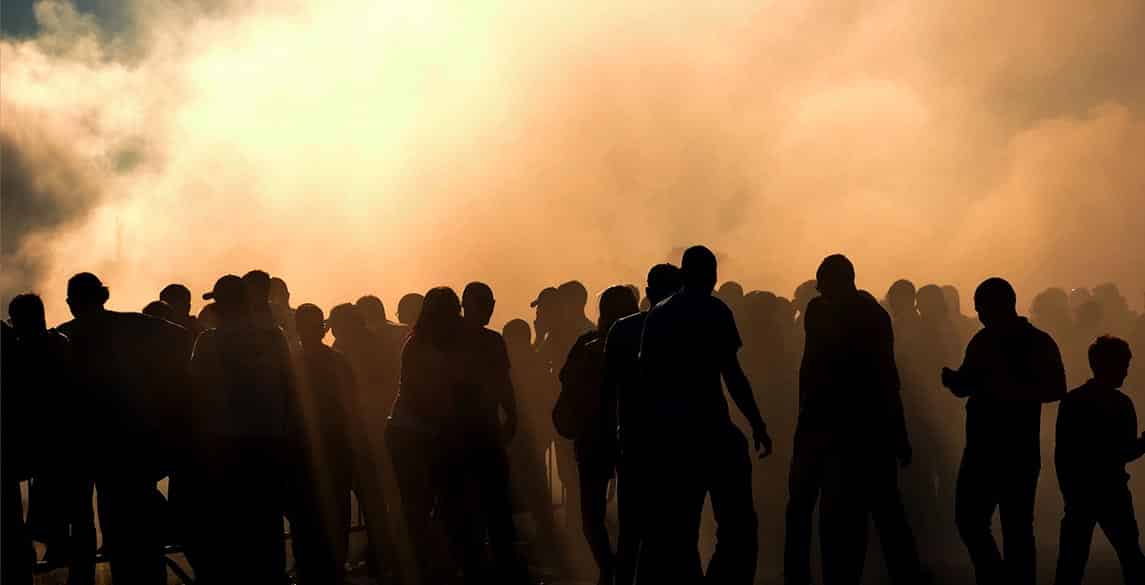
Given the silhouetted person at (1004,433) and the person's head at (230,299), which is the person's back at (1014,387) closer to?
the silhouetted person at (1004,433)

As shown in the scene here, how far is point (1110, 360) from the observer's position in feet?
27.7

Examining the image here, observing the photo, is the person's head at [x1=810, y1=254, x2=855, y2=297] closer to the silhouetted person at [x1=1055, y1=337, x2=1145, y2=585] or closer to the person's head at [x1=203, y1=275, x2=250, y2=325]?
the silhouetted person at [x1=1055, y1=337, x2=1145, y2=585]

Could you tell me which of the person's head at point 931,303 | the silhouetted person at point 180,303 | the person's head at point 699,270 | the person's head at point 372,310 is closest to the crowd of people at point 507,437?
the person's head at point 699,270

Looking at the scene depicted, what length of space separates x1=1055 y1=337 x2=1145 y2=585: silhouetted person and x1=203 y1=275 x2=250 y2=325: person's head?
457 centimetres

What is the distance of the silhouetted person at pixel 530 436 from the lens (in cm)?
1295

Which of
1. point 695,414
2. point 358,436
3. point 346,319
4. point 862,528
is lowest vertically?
point 862,528

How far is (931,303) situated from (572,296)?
3172 mm

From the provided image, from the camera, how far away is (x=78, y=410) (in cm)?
891

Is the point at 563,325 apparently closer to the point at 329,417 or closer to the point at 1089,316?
the point at 329,417

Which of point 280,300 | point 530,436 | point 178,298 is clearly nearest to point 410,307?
point 280,300

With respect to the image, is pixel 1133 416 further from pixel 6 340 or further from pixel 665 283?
pixel 6 340

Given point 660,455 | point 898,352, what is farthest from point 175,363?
point 898,352

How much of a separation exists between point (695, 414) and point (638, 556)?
138 cm

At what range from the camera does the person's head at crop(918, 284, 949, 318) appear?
42.8 feet
